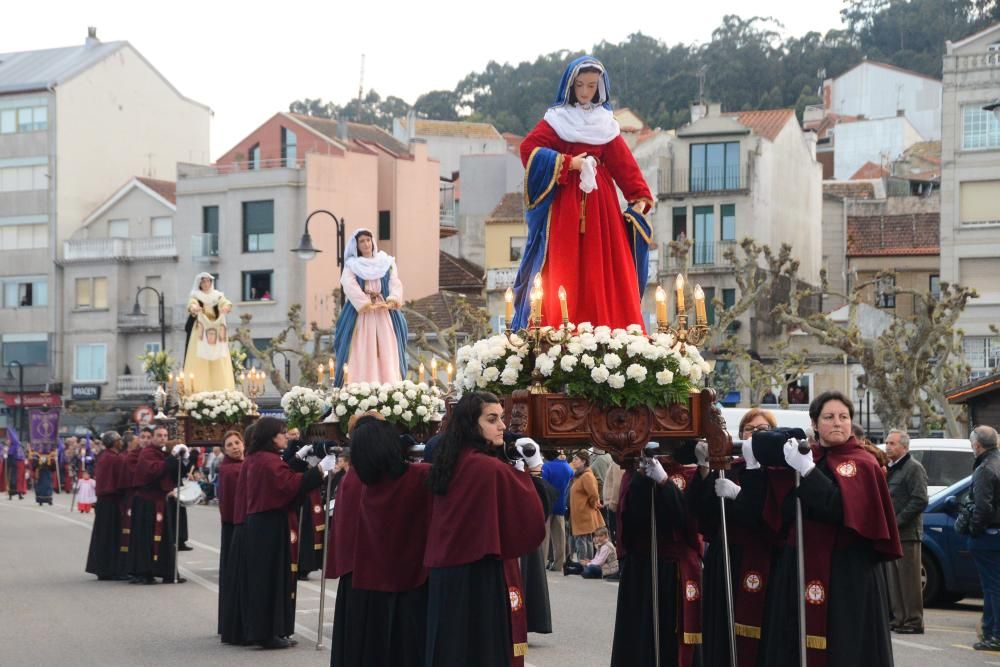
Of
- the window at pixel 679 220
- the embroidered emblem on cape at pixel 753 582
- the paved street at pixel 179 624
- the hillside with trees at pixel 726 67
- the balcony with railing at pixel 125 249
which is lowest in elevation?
the paved street at pixel 179 624

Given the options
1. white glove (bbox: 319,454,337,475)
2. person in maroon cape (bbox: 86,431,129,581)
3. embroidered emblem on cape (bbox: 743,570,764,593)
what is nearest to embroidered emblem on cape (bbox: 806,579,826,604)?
embroidered emblem on cape (bbox: 743,570,764,593)

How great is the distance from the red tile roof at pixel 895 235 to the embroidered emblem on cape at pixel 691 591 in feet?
152

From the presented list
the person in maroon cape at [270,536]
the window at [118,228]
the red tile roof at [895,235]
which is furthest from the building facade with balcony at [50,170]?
the person in maroon cape at [270,536]

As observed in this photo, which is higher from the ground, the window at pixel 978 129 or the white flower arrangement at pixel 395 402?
the window at pixel 978 129

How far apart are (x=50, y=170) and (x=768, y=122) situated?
99.4 ft

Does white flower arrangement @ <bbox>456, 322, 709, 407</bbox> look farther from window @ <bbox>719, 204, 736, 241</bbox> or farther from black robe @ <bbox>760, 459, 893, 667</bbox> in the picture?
window @ <bbox>719, 204, 736, 241</bbox>

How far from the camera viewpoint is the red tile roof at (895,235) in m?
55.6

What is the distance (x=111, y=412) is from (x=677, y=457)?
56.4 metres

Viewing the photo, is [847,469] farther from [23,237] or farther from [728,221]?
[23,237]

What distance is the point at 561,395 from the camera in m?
9.32

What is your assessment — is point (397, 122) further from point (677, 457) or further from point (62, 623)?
point (677, 457)

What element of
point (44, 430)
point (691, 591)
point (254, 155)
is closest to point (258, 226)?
point (254, 155)

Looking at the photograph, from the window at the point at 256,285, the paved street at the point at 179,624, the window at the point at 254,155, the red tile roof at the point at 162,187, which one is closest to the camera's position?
the paved street at the point at 179,624

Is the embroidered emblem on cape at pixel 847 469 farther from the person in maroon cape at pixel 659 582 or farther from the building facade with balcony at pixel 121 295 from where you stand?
the building facade with balcony at pixel 121 295
